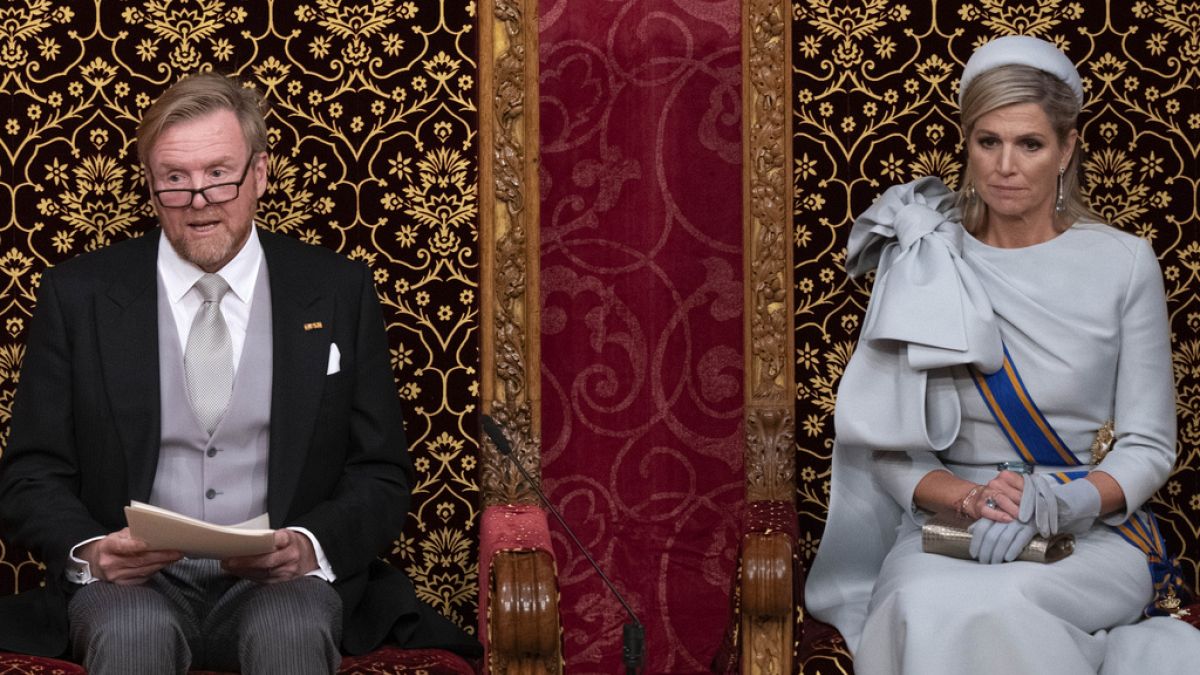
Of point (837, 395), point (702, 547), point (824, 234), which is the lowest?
point (702, 547)

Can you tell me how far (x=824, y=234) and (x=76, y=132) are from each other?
1.78m

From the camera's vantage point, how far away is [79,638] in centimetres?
361

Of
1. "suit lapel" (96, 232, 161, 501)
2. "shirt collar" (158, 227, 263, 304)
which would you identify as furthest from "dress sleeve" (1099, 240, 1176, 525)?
"suit lapel" (96, 232, 161, 501)

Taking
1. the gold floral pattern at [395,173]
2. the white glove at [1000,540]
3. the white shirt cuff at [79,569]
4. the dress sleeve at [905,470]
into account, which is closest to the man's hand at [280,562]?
the white shirt cuff at [79,569]

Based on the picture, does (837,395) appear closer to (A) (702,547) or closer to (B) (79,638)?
(A) (702,547)

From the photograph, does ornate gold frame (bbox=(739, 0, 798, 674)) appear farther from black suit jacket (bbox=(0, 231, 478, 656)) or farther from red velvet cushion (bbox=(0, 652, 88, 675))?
red velvet cushion (bbox=(0, 652, 88, 675))

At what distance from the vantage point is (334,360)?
13.1 feet

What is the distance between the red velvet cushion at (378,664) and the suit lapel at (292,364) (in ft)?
1.19

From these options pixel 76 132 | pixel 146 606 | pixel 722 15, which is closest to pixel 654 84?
pixel 722 15

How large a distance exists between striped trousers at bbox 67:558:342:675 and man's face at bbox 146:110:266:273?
26.9 inches

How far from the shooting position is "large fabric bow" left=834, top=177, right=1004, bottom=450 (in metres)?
3.90

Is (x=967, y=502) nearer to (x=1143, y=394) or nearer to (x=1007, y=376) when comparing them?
(x=1007, y=376)

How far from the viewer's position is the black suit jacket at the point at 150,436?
150 inches

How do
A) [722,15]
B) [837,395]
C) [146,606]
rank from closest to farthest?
[146,606] < [837,395] < [722,15]
